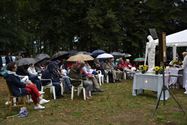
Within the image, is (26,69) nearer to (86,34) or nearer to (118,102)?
(118,102)

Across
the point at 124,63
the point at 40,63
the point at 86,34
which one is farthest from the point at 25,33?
the point at 40,63

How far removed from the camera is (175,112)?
9.32 m

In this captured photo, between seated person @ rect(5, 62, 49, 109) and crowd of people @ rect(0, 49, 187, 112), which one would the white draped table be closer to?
crowd of people @ rect(0, 49, 187, 112)

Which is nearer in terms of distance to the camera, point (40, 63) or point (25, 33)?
point (40, 63)

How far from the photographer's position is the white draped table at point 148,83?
1163 centimetres

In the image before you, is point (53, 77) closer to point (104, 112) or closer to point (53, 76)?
point (53, 76)

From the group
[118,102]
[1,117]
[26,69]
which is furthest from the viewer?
[26,69]

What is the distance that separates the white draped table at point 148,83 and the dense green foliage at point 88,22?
54.3 feet

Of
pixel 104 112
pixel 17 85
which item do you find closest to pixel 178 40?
pixel 104 112

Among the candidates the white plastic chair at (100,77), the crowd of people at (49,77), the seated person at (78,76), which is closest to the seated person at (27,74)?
the crowd of people at (49,77)

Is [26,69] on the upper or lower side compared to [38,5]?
lower

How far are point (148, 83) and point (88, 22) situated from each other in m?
17.2

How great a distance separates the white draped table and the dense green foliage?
54.3ft

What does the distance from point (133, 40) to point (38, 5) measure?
8.50 meters
